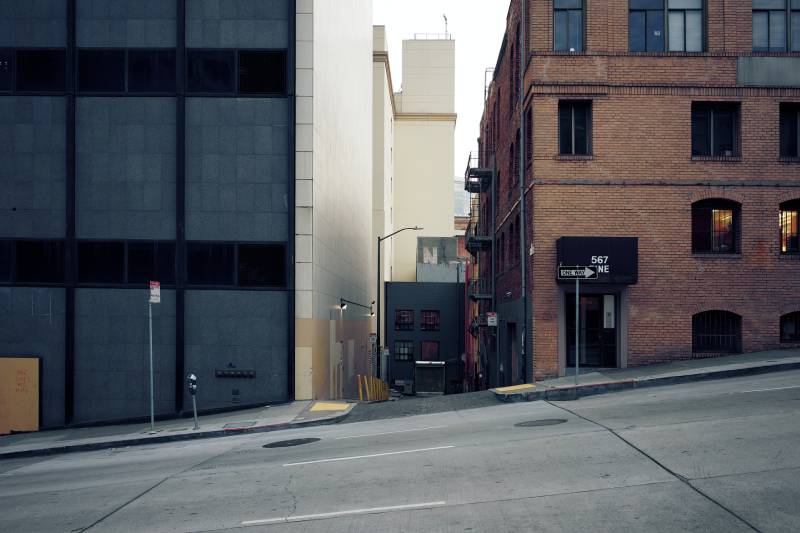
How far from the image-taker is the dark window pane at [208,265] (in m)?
23.0

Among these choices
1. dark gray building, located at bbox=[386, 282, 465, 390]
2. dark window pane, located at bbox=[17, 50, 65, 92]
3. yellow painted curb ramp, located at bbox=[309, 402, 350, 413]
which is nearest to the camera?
yellow painted curb ramp, located at bbox=[309, 402, 350, 413]

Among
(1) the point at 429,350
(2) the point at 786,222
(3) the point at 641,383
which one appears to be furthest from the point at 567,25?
(1) the point at 429,350

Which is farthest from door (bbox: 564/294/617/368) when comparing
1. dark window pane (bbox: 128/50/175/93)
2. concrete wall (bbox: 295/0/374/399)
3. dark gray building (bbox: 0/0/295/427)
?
dark window pane (bbox: 128/50/175/93)

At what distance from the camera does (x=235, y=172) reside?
23.1m

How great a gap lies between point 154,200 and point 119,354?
467cm

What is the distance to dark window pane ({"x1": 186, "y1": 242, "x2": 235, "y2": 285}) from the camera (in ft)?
75.3

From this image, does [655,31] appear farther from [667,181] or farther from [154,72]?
[154,72]

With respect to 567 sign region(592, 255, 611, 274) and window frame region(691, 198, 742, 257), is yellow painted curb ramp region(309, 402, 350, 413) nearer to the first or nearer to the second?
567 sign region(592, 255, 611, 274)

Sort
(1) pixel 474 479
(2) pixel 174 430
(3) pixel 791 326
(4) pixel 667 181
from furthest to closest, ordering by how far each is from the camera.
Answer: (3) pixel 791 326
(4) pixel 667 181
(2) pixel 174 430
(1) pixel 474 479

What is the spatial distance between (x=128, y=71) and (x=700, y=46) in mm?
17494

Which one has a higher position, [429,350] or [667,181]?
[667,181]

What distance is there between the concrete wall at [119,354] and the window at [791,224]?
61.9 feet

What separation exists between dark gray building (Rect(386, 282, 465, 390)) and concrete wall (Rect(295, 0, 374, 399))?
31.3 ft

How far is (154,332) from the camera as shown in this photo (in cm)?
2284
